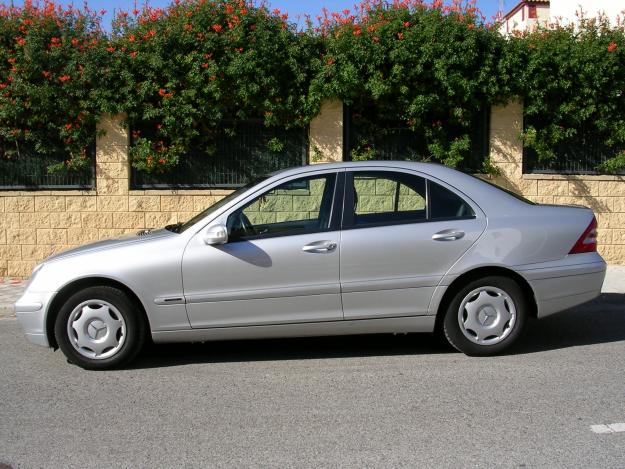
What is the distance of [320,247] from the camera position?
5637 millimetres

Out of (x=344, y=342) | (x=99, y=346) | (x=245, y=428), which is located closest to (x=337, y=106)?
(x=344, y=342)

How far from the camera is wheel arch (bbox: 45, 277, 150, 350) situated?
18.4ft

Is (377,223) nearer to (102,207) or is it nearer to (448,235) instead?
(448,235)

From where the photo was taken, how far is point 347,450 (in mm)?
4098

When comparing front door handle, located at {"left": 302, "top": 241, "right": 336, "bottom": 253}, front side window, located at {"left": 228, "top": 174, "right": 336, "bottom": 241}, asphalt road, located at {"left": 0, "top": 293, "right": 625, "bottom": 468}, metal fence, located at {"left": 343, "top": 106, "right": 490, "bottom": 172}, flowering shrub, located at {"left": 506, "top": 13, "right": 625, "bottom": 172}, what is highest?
flowering shrub, located at {"left": 506, "top": 13, "right": 625, "bottom": 172}

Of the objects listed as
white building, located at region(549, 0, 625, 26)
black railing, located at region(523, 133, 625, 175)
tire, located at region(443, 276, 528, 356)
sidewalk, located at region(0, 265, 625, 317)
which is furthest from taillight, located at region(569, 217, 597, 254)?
white building, located at region(549, 0, 625, 26)

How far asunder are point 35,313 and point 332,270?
7.99 ft

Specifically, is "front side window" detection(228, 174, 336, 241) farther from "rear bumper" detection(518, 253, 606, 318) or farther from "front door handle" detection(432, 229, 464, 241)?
"rear bumper" detection(518, 253, 606, 318)

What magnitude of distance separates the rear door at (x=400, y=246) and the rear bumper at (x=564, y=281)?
2.18 ft

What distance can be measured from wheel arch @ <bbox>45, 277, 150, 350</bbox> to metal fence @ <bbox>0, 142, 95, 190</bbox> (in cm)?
511

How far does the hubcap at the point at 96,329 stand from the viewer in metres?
5.61

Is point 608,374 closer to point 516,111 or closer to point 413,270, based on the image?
point 413,270

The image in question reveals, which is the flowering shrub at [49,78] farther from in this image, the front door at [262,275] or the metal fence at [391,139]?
the front door at [262,275]

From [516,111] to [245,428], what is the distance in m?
7.64
